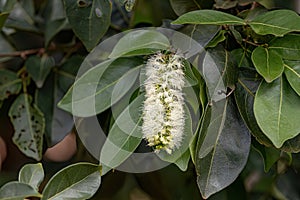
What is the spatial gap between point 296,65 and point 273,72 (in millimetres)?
A: 41

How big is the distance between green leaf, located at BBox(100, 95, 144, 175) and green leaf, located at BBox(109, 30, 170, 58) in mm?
61

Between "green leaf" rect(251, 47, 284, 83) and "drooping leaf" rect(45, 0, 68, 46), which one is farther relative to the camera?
"drooping leaf" rect(45, 0, 68, 46)

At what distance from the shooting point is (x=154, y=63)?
672mm

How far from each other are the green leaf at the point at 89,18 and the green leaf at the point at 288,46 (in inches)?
9.6

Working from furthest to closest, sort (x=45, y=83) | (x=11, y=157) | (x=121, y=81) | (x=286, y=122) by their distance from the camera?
(x=11, y=157)
(x=45, y=83)
(x=121, y=81)
(x=286, y=122)

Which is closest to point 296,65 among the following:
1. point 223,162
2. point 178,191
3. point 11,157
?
point 223,162

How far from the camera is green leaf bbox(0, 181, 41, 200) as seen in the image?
2.00ft

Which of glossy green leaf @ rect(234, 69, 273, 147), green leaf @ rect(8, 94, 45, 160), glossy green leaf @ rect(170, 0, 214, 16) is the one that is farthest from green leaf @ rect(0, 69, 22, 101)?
glossy green leaf @ rect(234, 69, 273, 147)

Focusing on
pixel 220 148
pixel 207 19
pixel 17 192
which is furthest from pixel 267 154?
pixel 17 192

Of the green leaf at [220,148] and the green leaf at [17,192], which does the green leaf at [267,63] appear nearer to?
the green leaf at [220,148]

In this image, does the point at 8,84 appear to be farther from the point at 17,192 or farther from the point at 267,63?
the point at 267,63

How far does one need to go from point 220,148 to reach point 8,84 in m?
0.43

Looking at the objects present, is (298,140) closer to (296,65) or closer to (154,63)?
(296,65)

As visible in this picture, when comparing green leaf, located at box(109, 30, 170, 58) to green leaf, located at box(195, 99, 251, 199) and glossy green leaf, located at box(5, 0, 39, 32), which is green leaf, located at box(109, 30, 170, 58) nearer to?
green leaf, located at box(195, 99, 251, 199)
